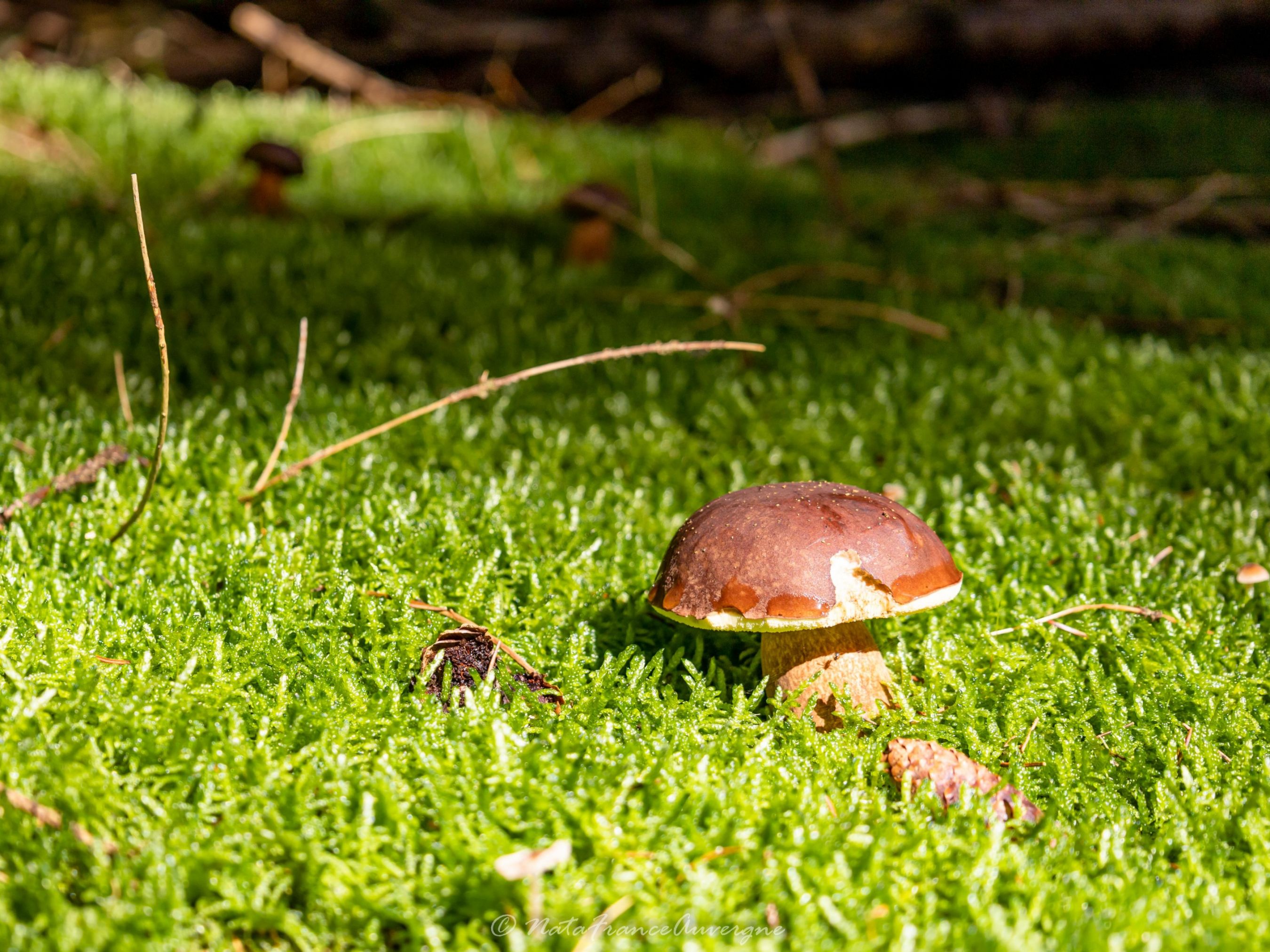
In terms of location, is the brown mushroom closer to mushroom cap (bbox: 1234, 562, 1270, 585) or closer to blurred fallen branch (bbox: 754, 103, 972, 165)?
mushroom cap (bbox: 1234, 562, 1270, 585)

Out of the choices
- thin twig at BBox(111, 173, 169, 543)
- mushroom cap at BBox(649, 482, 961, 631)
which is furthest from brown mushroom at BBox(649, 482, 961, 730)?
thin twig at BBox(111, 173, 169, 543)

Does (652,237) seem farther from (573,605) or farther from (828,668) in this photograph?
(828,668)

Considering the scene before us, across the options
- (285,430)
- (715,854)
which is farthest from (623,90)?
(715,854)

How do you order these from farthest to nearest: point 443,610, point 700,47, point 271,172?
point 700,47 < point 271,172 < point 443,610

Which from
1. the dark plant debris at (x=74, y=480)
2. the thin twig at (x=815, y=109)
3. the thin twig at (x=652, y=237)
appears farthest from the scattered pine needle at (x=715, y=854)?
the thin twig at (x=815, y=109)

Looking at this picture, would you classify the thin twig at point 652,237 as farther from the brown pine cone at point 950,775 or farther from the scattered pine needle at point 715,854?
the scattered pine needle at point 715,854

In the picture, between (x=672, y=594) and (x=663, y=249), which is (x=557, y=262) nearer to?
(x=663, y=249)
